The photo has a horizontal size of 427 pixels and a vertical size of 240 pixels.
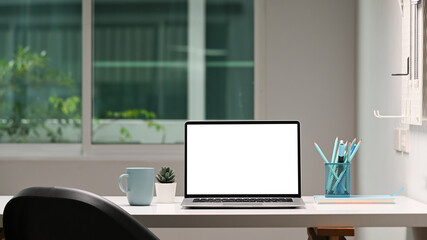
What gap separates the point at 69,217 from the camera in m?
1.38

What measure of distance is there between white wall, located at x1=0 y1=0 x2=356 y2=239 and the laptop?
138cm

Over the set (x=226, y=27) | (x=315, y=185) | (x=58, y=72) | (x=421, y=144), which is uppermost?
(x=226, y=27)

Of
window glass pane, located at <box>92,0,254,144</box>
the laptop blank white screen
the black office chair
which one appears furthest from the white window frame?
the black office chair

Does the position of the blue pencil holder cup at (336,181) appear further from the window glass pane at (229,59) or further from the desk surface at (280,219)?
Answer: the window glass pane at (229,59)

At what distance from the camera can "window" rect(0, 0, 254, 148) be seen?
13.1 ft

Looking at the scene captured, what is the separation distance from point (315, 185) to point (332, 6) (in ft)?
3.15

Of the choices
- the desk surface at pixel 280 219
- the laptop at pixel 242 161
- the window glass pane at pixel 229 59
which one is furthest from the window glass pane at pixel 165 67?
the desk surface at pixel 280 219

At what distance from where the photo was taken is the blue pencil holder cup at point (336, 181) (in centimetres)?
242

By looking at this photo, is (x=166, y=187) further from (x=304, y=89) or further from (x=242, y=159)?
(x=304, y=89)

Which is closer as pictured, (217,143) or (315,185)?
(217,143)

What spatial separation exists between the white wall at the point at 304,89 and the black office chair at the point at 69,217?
7.94 ft

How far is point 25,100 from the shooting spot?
402 cm

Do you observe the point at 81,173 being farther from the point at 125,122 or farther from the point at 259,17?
the point at 259,17

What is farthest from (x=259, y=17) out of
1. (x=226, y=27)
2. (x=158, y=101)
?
(x=158, y=101)
